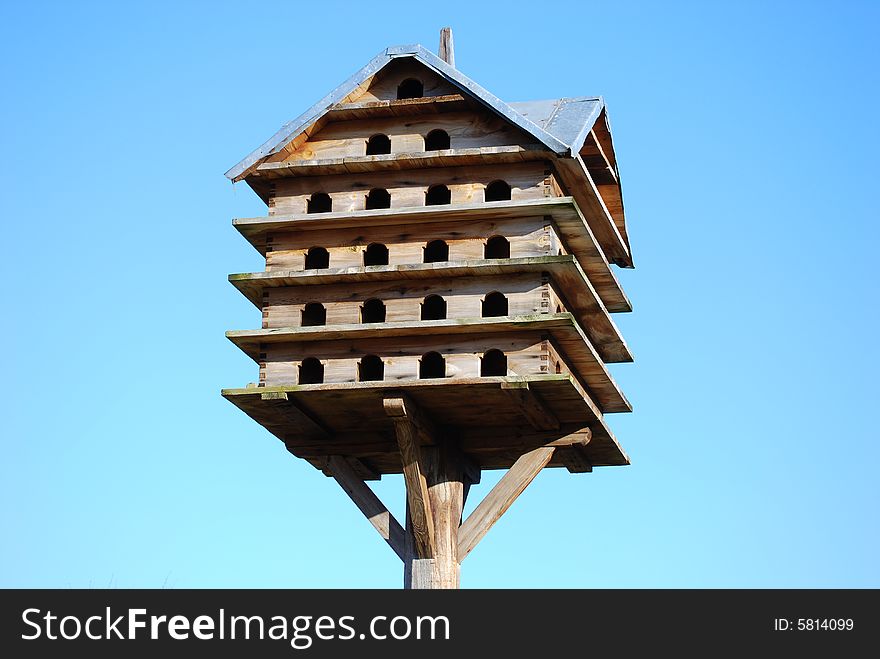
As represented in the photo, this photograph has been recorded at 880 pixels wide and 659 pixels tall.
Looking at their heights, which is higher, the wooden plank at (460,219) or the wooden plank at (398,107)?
the wooden plank at (398,107)

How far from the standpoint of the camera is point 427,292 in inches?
527

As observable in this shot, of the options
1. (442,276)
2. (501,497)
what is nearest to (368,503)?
(501,497)

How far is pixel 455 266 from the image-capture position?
43.3 feet

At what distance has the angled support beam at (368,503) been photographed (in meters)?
14.0

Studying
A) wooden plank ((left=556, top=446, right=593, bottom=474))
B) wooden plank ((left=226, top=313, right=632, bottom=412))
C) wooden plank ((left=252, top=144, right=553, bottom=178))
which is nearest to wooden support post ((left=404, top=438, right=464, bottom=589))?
wooden plank ((left=556, top=446, right=593, bottom=474))

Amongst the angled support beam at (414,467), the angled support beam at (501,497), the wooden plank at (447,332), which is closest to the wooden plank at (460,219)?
the wooden plank at (447,332)

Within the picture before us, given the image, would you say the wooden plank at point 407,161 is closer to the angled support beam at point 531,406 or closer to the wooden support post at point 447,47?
the wooden support post at point 447,47

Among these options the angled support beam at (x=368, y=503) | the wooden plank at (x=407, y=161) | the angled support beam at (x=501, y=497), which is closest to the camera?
the wooden plank at (x=407, y=161)

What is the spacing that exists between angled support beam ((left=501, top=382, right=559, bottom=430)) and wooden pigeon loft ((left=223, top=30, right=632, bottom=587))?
0.02 metres

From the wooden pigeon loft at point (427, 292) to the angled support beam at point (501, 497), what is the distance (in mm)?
14

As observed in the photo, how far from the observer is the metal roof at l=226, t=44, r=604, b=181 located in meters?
13.7

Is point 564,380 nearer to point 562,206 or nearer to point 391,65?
point 562,206
